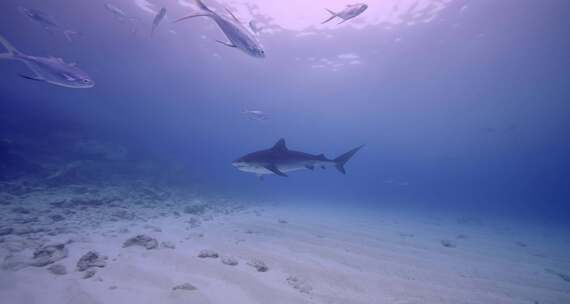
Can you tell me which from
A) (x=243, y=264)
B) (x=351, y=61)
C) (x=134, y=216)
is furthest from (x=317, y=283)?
(x=351, y=61)

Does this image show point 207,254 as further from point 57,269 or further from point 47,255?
point 47,255

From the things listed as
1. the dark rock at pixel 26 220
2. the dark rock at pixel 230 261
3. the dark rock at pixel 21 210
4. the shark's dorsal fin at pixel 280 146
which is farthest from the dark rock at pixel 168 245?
the dark rock at pixel 21 210

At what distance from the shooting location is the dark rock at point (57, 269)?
4.09m

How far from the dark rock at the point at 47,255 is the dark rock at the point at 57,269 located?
0.25m

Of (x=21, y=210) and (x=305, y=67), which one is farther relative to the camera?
(x=305, y=67)

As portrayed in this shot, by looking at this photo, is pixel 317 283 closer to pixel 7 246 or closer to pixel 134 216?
pixel 7 246

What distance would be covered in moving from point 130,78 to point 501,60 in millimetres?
49253

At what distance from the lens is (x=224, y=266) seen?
495 centimetres

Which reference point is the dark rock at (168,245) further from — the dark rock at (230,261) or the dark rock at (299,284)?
the dark rock at (299,284)

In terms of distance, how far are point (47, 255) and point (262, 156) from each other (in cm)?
479

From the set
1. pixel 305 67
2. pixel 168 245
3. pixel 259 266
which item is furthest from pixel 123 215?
pixel 305 67

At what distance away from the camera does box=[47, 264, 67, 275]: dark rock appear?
409 cm

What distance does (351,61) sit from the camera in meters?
29.0

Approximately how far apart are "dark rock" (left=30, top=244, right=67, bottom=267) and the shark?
12.8ft
